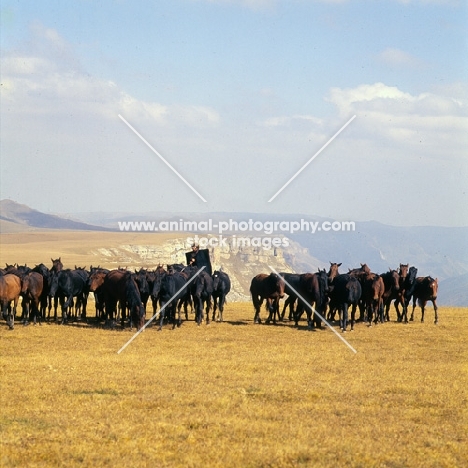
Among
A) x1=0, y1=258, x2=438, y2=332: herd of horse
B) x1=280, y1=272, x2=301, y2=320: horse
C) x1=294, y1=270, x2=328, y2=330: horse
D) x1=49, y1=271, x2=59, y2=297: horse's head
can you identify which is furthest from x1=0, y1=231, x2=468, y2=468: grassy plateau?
x1=280, y1=272, x2=301, y2=320: horse

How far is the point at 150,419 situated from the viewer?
12.6 m

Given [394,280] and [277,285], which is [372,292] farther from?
[277,285]

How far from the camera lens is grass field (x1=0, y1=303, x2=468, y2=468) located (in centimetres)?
1076

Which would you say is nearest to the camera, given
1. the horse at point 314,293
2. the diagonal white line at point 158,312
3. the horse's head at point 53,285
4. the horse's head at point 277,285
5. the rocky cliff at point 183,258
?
the diagonal white line at point 158,312

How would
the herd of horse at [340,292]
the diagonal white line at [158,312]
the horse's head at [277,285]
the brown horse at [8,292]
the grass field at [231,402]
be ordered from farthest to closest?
the horse's head at [277,285] < the herd of horse at [340,292] < the brown horse at [8,292] < the diagonal white line at [158,312] < the grass field at [231,402]

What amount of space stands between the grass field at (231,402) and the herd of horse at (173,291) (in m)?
3.19

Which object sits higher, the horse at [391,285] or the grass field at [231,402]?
the horse at [391,285]

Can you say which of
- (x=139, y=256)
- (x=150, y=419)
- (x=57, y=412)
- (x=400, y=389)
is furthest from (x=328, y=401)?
(x=139, y=256)

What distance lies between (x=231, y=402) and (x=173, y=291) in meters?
13.5

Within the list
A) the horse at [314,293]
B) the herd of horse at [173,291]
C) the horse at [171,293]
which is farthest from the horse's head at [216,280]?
the horse at [314,293]

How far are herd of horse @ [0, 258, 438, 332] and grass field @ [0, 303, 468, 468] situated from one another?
3190 mm

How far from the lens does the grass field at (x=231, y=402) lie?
10758mm

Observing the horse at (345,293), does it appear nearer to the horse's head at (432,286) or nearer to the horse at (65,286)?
the horse's head at (432,286)

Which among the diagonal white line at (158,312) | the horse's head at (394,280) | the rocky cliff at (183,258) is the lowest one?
the diagonal white line at (158,312)
